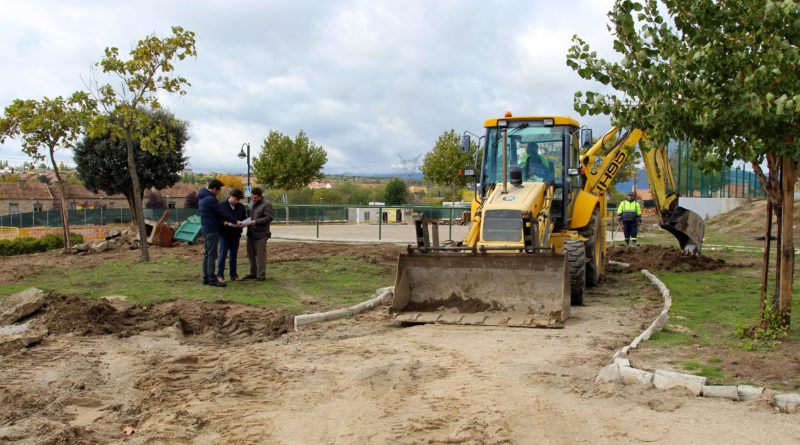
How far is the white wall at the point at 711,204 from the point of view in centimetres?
4350

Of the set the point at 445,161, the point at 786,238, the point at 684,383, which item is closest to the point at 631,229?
the point at 786,238

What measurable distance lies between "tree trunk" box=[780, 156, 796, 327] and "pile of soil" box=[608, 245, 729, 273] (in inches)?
318

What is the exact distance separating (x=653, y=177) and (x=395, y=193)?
72.8m

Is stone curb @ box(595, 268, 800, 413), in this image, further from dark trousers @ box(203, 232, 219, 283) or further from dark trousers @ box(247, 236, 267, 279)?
dark trousers @ box(247, 236, 267, 279)

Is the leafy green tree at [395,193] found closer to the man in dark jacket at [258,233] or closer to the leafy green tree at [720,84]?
the man in dark jacket at [258,233]

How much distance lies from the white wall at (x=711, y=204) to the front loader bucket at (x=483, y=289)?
36.5 m

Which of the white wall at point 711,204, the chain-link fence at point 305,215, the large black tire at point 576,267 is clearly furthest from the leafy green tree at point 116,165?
the large black tire at point 576,267

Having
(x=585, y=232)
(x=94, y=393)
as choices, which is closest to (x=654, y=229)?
(x=585, y=232)

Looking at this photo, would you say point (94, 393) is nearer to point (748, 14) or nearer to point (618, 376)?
point (618, 376)

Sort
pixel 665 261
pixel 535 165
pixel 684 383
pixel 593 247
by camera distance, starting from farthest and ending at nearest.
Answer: pixel 665 261 < pixel 593 247 < pixel 535 165 < pixel 684 383

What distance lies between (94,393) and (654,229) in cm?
3475

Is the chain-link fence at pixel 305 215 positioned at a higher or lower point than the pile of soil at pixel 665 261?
higher

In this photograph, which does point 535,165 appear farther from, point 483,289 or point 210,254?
point 210,254

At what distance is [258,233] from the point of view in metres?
13.6
